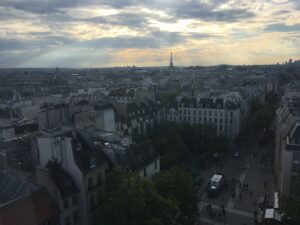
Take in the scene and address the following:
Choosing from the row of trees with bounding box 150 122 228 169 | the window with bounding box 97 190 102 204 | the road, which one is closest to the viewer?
the window with bounding box 97 190 102 204

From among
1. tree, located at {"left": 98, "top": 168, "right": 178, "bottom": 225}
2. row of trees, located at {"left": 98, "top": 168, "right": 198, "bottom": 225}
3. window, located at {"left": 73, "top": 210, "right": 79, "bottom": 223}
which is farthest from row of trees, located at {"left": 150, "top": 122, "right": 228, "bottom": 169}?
tree, located at {"left": 98, "top": 168, "right": 178, "bottom": 225}

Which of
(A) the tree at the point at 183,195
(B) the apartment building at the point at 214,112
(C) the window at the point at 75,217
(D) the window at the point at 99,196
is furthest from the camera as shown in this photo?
(B) the apartment building at the point at 214,112

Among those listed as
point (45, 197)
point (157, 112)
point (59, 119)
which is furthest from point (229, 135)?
point (45, 197)

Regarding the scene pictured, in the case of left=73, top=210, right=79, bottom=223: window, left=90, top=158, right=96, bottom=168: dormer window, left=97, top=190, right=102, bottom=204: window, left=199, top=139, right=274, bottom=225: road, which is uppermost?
left=90, top=158, right=96, bottom=168: dormer window

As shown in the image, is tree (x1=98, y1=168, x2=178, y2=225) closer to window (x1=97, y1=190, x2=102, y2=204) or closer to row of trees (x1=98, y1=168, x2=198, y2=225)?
row of trees (x1=98, y1=168, x2=198, y2=225)

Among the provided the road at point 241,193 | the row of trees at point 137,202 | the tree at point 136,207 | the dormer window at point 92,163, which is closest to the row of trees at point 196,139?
the road at point 241,193

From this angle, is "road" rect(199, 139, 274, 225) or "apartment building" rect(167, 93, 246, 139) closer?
"road" rect(199, 139, 274, 225)

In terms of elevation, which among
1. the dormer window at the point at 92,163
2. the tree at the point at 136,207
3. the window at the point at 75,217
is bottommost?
the window at the point at 75,217

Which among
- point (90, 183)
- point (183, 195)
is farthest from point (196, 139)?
point (90, 183)

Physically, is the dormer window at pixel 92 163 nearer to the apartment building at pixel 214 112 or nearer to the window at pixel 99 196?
the window at pixel 99 196

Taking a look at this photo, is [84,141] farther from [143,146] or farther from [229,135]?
[229,135]
